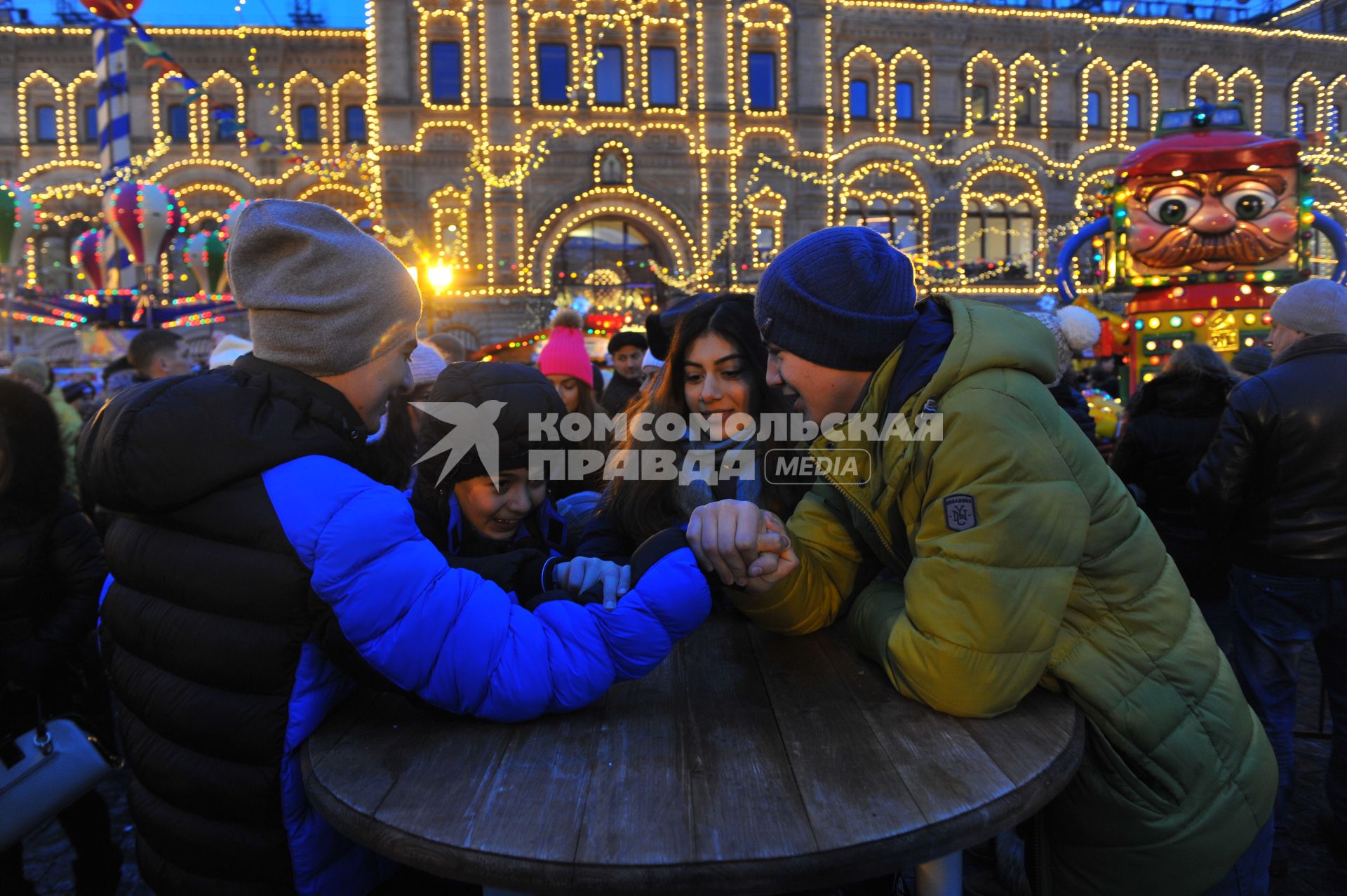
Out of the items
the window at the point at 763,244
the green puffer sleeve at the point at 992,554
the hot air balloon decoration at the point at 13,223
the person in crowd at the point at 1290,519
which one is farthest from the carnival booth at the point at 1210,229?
the hot air balloon decoration at the point at 13,223

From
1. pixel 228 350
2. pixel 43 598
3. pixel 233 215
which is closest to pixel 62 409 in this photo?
pixel 228 350

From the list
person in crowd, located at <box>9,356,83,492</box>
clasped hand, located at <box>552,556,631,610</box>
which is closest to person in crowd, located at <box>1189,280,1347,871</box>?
clasped hand, located at <box>552,556,631,610</box>

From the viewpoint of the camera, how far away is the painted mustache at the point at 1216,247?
932cm

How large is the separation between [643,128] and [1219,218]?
1537cm

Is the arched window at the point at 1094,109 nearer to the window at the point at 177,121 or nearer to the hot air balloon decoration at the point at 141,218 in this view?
the hot air balloon decoration at the point at 141,218

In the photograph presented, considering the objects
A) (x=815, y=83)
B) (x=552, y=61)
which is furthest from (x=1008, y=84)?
(x=552, y=61)

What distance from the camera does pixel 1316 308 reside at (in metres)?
3.32

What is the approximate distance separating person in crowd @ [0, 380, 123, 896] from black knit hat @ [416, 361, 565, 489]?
1.35 meters

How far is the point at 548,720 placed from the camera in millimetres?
1539

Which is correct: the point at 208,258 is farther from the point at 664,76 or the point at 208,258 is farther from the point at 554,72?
the point at 664,76

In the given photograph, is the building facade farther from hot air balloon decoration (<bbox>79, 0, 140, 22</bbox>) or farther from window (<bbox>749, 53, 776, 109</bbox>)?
hot air balloon decoration (<bbox>79, 0, 140, 22</bbox>)

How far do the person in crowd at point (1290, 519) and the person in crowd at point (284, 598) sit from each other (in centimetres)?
281

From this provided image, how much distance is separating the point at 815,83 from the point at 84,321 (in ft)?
60.1

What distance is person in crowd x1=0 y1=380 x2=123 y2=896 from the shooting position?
2.62 meters
